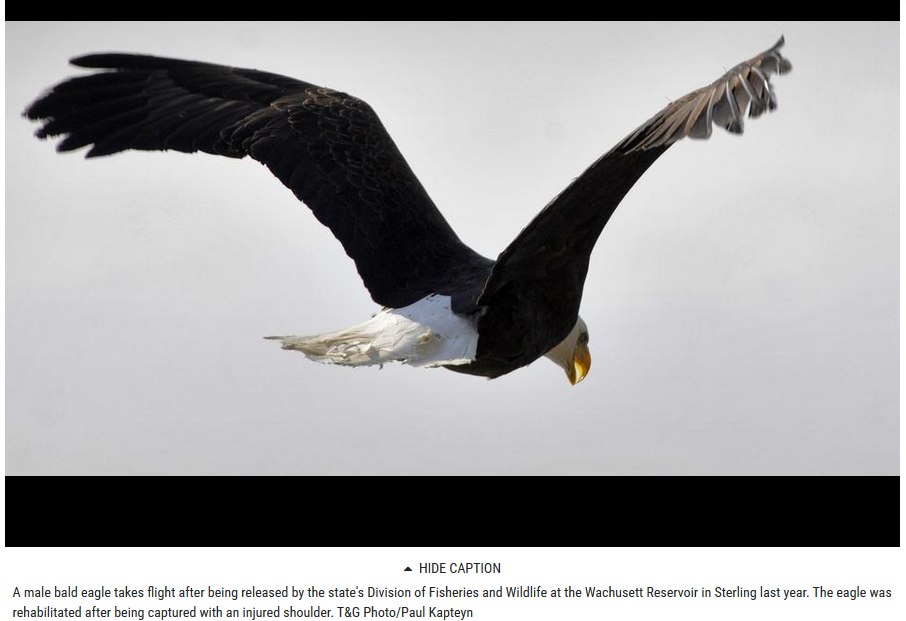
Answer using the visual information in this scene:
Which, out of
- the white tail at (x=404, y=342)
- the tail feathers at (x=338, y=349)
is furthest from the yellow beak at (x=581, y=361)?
the tail feathers at (x=338, y=349)

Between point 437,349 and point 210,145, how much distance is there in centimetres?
175

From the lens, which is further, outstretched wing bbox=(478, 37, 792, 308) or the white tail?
the white tail

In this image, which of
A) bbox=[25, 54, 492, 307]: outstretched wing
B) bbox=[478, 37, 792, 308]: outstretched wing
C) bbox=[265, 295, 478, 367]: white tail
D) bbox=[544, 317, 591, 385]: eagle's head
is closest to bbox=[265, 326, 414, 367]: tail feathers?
bbox=[265, 295, 478, 367]: white tail

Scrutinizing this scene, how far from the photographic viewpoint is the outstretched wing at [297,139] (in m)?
6.17

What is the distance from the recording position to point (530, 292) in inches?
220

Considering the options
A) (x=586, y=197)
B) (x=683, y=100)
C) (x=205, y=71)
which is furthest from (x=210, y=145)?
(x=683, y=100)

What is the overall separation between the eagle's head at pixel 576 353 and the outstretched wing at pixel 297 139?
29.4 inches

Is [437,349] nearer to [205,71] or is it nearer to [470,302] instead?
[470,302]

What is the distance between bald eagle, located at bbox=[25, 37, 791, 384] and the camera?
Answer: 215 inches

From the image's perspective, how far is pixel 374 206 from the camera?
624 cm

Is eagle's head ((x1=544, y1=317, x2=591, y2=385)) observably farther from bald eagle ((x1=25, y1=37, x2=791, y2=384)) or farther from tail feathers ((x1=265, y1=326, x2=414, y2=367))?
tail feathers ((x1=265, y1=326, x2=414, y2=367))

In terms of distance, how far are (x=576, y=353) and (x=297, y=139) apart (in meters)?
1.87

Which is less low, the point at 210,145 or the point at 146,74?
the point at 146,74
